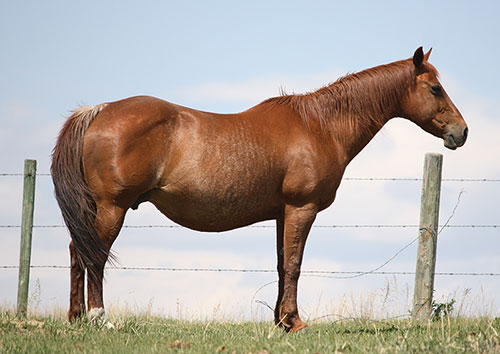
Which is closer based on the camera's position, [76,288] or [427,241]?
[76,288]

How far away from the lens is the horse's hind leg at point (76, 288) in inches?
247

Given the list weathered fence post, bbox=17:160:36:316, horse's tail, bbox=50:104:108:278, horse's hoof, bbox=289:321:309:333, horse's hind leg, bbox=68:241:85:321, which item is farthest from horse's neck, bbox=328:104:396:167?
weathered fence post, bbox=17:160:36:316

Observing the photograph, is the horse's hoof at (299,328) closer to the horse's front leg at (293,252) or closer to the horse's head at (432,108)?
the horse's front leg at (293,252)

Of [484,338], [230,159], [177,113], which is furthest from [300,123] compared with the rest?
[484,338]

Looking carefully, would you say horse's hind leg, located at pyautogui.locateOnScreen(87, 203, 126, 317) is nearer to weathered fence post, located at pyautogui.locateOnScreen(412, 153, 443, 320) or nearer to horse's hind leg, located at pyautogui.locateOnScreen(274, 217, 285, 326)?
horse's hind leg, located at pyautogui.locateOnScreen(274, 217, 285, 326)

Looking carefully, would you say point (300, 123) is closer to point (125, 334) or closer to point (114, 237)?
point (114, 237)

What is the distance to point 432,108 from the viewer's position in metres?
7.04

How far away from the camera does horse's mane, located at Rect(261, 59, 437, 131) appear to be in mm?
6883

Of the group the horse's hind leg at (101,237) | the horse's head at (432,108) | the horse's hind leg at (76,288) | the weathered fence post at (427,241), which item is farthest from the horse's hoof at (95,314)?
the weathered fence post at (427,241)

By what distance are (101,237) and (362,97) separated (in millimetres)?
3200

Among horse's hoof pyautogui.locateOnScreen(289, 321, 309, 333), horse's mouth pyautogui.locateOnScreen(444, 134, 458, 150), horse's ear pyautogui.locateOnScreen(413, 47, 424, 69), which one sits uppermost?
horse's ear pyautogui.locateOnScreen(413, 47, 424, 69)

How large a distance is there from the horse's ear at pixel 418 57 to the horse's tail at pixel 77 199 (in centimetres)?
358

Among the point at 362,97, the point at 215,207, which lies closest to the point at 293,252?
the point at 215,207

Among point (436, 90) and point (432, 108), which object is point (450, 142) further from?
point (436, 90)
